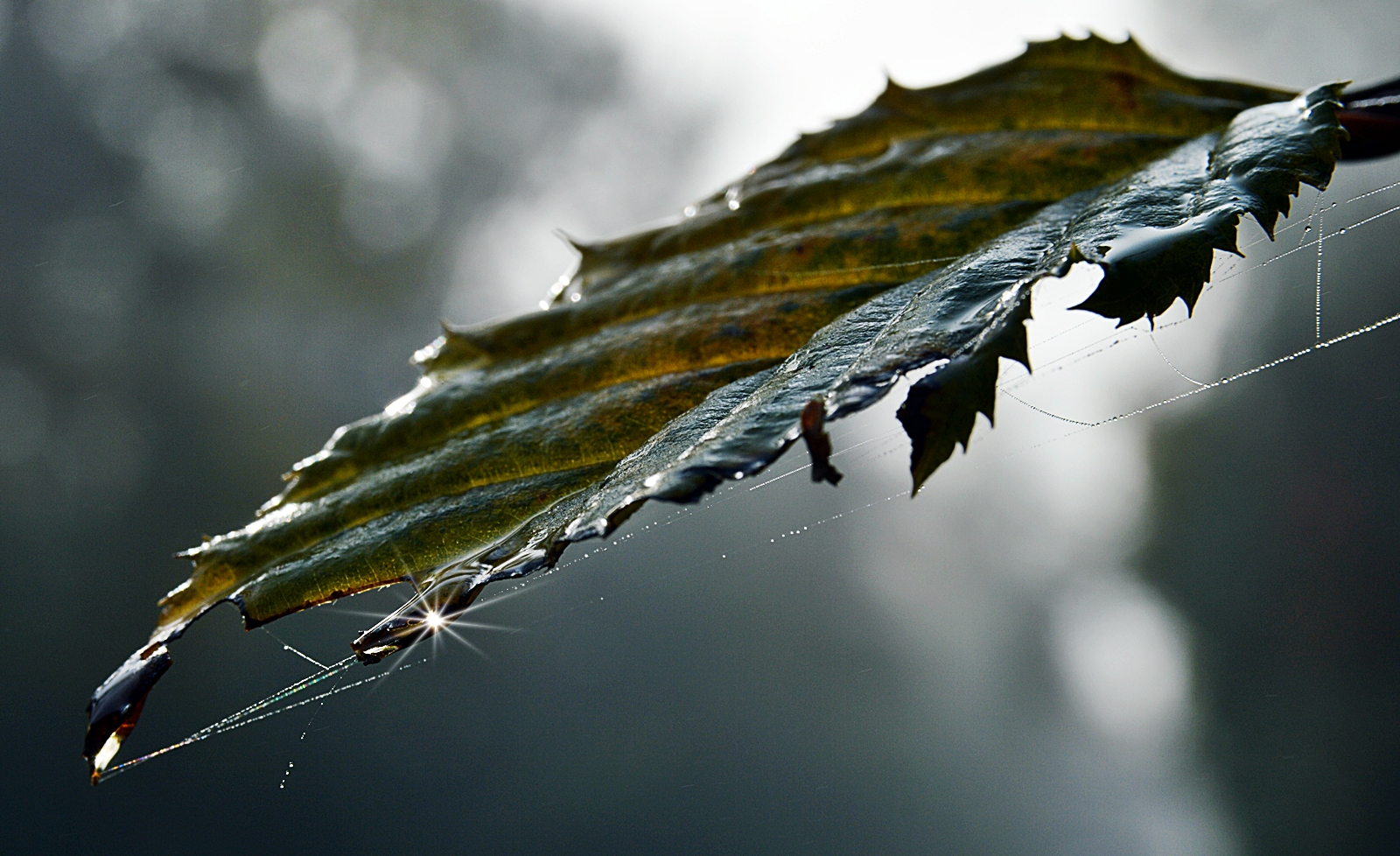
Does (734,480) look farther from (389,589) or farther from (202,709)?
(202,709)

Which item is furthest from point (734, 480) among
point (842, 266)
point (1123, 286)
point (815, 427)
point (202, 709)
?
point (202, 709)

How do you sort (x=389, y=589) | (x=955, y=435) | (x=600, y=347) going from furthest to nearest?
1. (x=600, y=347)
2. (x=389, y=589)
3. (x=955, y=435)

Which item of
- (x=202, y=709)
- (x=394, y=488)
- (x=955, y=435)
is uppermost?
(x=202, y=709)

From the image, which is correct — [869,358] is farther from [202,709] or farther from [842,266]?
[202,709]

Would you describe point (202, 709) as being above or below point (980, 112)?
above

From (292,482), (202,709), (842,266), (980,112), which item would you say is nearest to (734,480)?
(842,266)

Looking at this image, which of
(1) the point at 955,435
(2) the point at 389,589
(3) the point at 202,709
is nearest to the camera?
(1) the point at 955,435

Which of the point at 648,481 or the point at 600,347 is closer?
the point at 648,481
